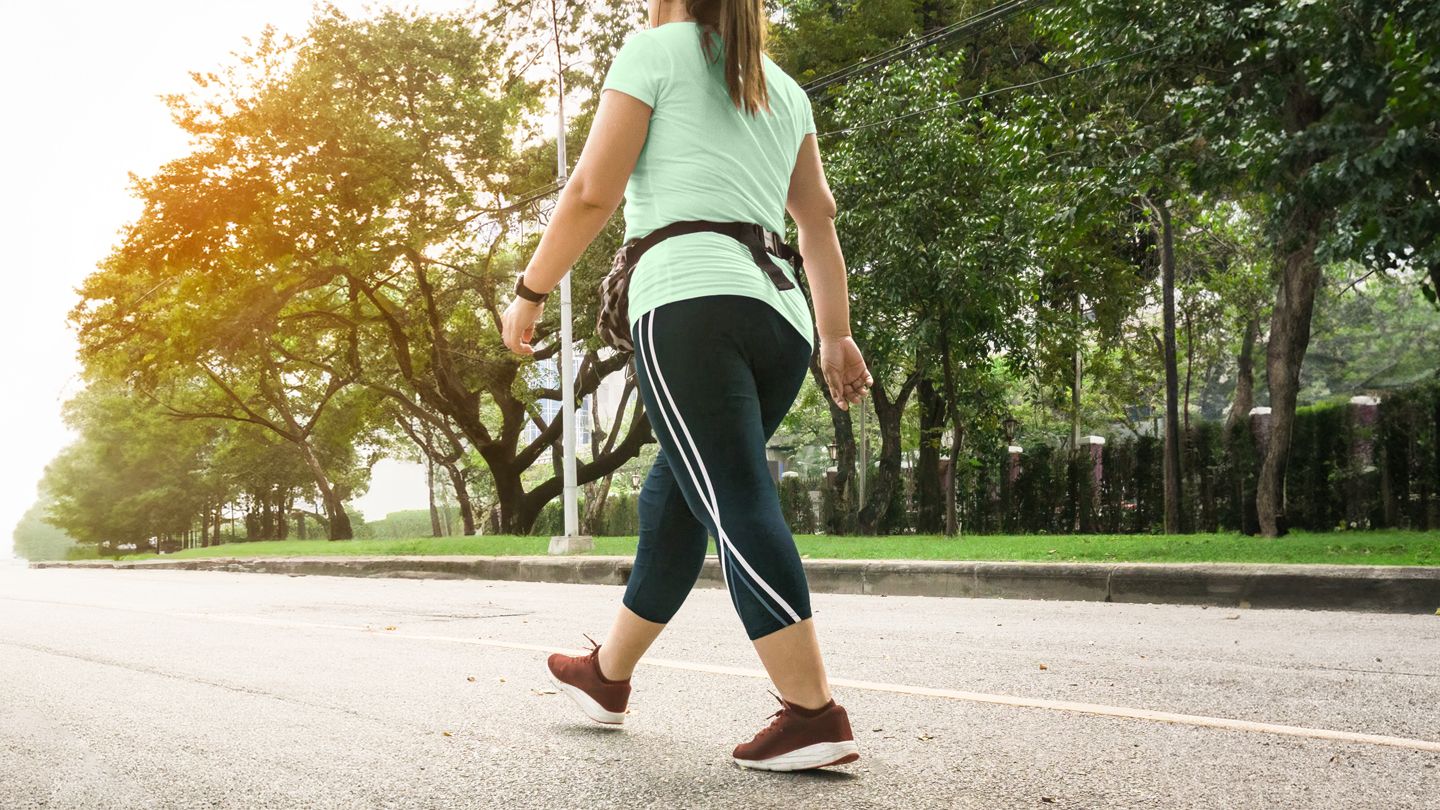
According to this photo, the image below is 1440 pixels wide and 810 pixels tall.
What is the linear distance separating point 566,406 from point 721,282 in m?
14.4

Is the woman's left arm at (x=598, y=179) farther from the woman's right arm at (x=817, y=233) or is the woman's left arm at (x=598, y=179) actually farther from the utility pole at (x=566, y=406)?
the utility pole at (x=566, y=406)

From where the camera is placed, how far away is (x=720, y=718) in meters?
3.33

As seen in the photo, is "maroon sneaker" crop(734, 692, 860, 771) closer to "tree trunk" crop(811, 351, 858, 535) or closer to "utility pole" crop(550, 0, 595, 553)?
"utility pole" crop(550, 0, 595, 553)

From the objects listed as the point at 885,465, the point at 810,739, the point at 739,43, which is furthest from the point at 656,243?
the point at 885,465

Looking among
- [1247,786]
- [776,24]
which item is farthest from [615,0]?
[1247,786]

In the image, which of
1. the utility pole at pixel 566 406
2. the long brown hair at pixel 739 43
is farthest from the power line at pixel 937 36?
the long brown hair at pixel 739 43

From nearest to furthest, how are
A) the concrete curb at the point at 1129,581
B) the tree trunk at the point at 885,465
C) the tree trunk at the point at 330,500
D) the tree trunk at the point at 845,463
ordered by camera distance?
→ the concrete curb at the point at 1129,581 → the tree trunk at the point at 885,465 → the tree trunk at the point at 845,463 → the tree trunk at the point at 330,500

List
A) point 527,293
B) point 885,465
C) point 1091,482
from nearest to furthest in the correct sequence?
point 527,293
point 1091,482
point 885,465

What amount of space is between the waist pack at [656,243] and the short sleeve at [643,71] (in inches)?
11.3

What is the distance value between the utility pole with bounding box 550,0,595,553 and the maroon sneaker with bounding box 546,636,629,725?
11.9m

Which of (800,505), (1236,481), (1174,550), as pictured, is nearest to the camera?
(1174,550)

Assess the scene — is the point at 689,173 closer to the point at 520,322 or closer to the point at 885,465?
the point at 520,322

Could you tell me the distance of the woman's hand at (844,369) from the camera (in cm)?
305

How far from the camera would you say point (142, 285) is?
83.8ft
